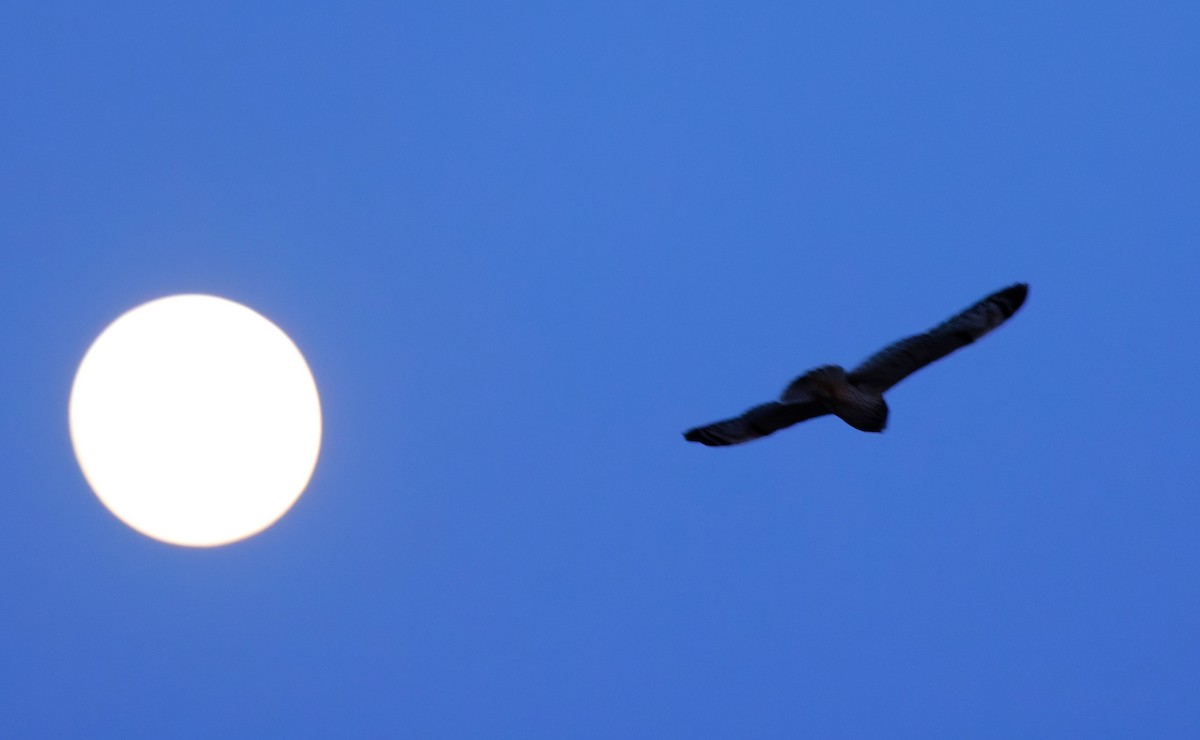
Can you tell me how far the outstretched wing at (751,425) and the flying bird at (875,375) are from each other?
1cm

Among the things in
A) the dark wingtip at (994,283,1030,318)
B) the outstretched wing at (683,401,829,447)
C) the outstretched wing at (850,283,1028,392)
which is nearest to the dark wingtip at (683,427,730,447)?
the outstretched wing at (683,401,829,447)

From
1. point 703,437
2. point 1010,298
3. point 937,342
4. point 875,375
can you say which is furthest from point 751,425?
point 1010,298

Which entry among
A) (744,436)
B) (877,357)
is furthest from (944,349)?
(744,436)

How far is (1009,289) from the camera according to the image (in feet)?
59.1

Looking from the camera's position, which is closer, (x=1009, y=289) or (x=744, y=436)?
(x=1009, y=289)

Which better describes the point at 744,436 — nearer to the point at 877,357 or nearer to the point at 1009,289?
the point at 877,357

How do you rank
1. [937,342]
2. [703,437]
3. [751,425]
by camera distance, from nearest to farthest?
[937,342] → [703,437] → [751,425]

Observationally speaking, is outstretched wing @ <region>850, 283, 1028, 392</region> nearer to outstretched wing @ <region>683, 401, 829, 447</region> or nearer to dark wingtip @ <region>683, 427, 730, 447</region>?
outstretched wing @ <region>683, 401, 829, 447</region>

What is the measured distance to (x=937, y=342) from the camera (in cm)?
1839

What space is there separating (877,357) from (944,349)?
72cm

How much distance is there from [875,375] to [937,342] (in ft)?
2.56

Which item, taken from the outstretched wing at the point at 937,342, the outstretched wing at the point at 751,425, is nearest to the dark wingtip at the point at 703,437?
the outstretched wing at the point at 751,425

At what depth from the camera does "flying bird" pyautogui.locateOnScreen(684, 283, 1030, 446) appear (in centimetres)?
1802

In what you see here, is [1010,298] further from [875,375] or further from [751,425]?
[751,425]
